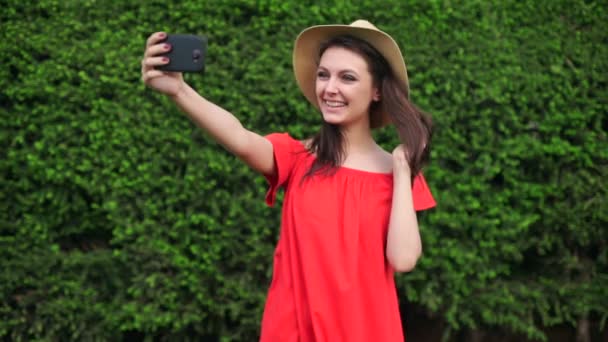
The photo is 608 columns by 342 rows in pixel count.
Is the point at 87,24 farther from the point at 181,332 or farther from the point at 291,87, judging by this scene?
the point at 181,332

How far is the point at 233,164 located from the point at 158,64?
227 cm

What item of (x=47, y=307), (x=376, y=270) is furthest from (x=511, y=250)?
(x=47, y=307)

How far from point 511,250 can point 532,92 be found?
888mm

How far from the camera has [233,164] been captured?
4.70 meters

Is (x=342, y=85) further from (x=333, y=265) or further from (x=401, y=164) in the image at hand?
(x=333, y=265)

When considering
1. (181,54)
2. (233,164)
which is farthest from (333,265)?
(233,164)

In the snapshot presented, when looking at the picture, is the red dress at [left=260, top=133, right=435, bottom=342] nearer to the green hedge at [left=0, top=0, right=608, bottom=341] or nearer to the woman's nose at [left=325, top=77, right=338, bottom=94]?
the woman's nose at [left=325, top=77, right=338, bottom=94]

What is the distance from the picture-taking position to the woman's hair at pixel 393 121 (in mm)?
2859

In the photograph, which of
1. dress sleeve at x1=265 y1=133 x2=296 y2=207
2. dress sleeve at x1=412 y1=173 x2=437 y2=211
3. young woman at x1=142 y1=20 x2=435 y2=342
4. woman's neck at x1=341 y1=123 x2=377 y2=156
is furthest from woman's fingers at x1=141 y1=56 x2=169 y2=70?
dress sleeve at x1=412 y1=173 x2=437 y2=211

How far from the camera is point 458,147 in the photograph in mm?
4848

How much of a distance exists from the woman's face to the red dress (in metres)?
0.19

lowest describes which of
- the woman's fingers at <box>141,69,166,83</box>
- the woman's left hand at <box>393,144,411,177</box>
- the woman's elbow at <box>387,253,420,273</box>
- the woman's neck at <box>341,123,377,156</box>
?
the woman's elbow at <box>387,253,420,273</box>

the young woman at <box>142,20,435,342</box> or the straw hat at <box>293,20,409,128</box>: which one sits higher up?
the straw hat at <box>293,20,409,128</box>

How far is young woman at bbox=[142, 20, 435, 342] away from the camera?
2.73 metres
